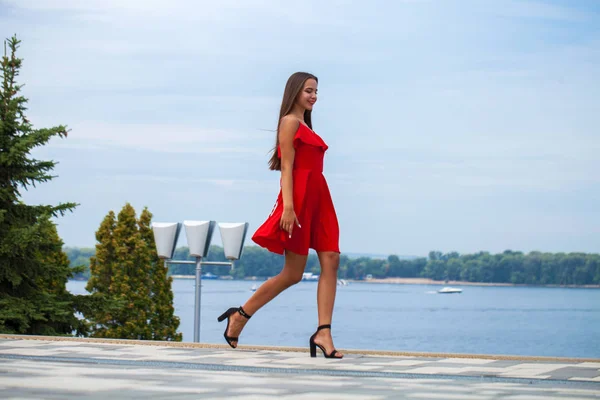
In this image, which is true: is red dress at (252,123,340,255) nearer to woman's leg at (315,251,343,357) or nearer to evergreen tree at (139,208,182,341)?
woman's leg at (315,251,343,357)

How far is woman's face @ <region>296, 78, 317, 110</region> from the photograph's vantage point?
6016 millimetres

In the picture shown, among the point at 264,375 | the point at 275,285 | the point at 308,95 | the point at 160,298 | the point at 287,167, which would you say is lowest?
the point at 264,375

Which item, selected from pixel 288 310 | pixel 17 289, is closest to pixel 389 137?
pixel 288 310

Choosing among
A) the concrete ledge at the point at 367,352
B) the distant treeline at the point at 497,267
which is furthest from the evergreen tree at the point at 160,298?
the distant treeline at the point at 497,267

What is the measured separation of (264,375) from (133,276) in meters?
23.8

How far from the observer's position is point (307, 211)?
5918mm

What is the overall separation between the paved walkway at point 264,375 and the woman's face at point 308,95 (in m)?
1.49

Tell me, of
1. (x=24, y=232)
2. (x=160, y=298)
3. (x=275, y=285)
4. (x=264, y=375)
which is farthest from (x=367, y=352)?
(x=160, y=298)

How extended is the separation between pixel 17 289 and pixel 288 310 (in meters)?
109

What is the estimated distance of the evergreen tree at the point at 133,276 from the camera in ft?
88.7

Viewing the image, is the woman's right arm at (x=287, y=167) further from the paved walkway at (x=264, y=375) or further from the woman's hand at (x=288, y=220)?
the paved walkway at (x=264, y=375)

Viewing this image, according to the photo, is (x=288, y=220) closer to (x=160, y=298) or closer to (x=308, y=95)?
(x=308, y=95)

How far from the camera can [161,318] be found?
1074 inches

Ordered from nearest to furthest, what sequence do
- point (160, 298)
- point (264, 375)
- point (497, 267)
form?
1. point (264, 375)
2. point (160, 298)
3. point (497, 267)
